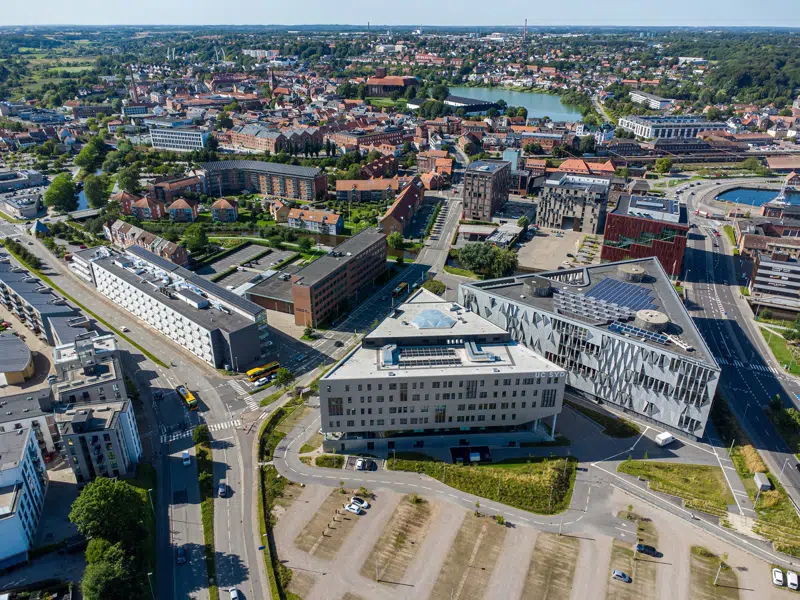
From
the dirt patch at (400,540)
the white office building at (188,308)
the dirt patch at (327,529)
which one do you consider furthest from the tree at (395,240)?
the dirt patch at (327,529)

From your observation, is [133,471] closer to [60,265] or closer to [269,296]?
[269,296]

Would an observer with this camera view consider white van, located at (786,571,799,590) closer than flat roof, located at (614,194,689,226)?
Yes

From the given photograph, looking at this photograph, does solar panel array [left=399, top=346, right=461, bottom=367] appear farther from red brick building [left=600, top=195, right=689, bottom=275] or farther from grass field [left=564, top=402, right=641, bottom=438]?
red brick building [left=600, top=195, right=689, bottom=275]

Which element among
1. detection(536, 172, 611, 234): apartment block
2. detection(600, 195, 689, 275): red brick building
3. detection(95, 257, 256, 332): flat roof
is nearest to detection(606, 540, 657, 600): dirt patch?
detection(95, 257, 256, 332): flat roof

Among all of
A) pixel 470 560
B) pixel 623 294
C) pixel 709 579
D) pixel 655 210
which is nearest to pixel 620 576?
pixel 709 579

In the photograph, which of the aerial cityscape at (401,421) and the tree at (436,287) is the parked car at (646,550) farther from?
the tree at (436,287)
